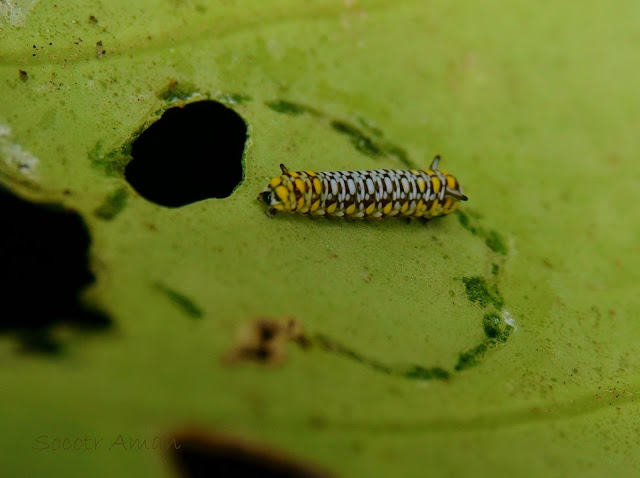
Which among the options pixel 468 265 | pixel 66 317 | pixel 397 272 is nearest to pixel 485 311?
pixel 468 265

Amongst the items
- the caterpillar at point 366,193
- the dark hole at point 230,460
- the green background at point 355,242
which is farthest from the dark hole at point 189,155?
the dark hole at point 230,460

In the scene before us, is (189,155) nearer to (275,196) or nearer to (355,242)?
(275,196)

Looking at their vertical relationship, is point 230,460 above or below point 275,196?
below

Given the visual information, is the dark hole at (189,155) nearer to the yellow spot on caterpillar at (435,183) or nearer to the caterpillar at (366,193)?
the caterpillar at (366,193)

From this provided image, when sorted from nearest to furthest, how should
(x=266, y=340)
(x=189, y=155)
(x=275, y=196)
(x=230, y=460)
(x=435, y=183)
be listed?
(x=230, y=460) < (x=266, y=340) < (x=275, y=196) < (x=189, y=155) < (x=435, y=183)

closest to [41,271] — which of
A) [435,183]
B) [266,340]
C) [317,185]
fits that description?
[266,340]

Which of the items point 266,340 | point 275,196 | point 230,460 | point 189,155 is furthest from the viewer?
point 189,155
